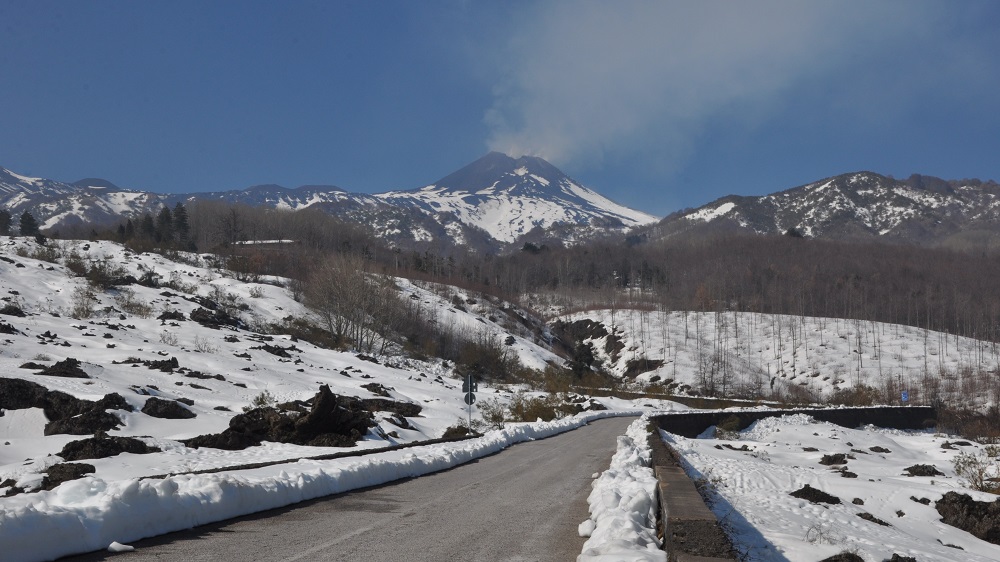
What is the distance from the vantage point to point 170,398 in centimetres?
2927

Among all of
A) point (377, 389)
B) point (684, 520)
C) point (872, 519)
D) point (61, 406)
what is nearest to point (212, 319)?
point (377, 389)

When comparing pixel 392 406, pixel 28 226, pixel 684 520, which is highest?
pixel 28 226

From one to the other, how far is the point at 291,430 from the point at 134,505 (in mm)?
16599

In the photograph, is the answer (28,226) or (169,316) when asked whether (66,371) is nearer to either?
(169,316)

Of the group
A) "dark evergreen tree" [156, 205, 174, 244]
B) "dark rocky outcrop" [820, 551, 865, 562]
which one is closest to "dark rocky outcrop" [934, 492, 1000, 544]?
"dark rocky outcrop" [820, 551, 865, 562]

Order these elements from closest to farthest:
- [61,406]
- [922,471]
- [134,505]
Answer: [134,505] < [61,406] < [922,471]

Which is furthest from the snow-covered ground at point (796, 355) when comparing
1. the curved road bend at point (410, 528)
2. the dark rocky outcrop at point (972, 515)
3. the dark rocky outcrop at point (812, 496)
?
the curved road bend at point (410, 528)

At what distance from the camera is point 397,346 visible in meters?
93.7

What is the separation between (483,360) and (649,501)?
A: 84104 millimetres

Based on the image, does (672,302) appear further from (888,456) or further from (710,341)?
(888,456)

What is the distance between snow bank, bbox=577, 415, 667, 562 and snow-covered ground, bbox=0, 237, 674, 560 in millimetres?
4561

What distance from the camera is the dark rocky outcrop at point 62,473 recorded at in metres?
10.1

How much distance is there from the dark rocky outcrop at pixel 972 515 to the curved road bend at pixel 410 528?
10612mm

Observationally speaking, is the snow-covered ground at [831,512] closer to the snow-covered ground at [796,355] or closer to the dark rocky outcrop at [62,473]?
the dark rocky outcrop at [62,473]
